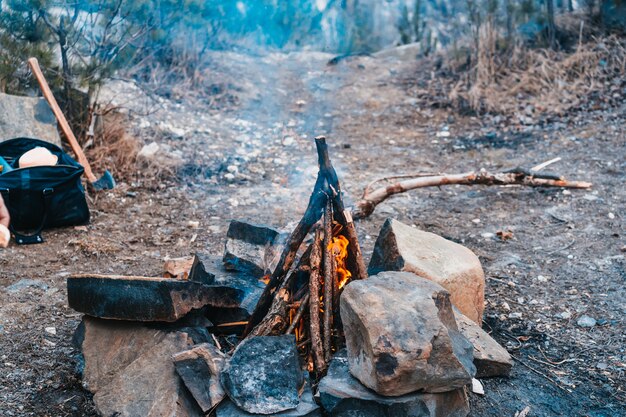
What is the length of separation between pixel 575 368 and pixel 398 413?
1.27 metres

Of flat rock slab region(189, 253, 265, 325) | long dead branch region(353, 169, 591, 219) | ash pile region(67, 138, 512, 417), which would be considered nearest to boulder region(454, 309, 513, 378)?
ash pile region(67, 138, 512, 417)

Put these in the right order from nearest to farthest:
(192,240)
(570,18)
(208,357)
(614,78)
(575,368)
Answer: (208,357) < (575,368) < (192,240) < (614,78) < (570,18)

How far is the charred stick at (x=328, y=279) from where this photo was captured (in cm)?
277

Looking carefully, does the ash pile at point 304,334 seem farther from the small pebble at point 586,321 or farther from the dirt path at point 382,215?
the small pebble at point 586,321

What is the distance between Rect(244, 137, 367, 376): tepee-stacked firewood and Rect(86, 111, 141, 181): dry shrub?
360 cm

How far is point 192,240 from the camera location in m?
4.89

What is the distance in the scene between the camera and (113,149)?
20.5 ft

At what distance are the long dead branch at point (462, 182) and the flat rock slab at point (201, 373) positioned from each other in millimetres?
2746

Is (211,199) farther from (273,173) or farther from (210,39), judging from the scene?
(210,39)

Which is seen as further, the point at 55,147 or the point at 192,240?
the point at 55,147

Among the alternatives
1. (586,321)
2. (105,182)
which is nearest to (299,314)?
(586,321)

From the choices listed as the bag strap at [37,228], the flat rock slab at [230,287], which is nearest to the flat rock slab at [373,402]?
the flat rock slab at [230,287]

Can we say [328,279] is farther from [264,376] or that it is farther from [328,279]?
[264,376]

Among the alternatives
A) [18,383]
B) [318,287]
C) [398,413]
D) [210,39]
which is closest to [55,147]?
[18,383]
